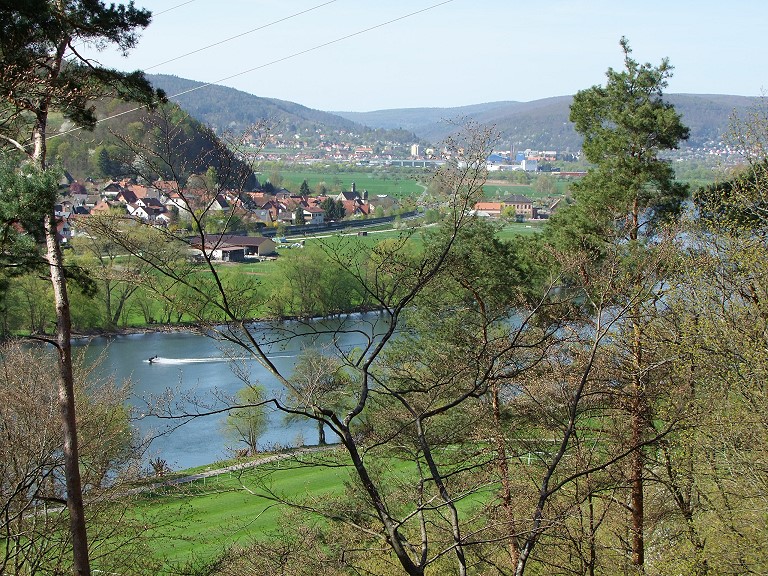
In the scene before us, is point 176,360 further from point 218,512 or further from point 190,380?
point 218,512

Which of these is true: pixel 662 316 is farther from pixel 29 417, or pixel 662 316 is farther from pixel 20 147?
pixel 29 417

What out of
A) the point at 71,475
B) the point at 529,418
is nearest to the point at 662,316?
the point at 529,418

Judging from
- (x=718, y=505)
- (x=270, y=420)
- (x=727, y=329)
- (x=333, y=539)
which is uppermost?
(x=727, y=329)

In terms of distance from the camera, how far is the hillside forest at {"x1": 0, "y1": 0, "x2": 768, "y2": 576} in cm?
336

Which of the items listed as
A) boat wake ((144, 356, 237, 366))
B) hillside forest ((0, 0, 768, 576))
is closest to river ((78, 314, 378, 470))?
boat wake ((144, 356, 237, 366))

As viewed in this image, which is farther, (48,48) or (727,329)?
(727,329)

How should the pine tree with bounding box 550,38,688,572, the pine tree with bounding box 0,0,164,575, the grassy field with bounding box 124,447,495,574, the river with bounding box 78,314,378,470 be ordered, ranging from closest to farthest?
the pine tree with bounding box 0,0,164,575, the grassy field with bounding box 124,447,495,574, the pine tree with bounding box 550,38,688,572, the river with bounding box 78,314,378,470

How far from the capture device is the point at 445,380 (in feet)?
13.2

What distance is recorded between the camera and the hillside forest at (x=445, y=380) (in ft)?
11.0

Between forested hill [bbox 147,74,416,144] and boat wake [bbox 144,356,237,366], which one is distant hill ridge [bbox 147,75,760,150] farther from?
boat wake [bbox 144,356,237,366]

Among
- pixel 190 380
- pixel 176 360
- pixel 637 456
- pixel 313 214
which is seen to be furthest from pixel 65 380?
pixel 313 214

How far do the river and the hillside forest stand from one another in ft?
15.1

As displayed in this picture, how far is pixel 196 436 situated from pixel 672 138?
926 cm

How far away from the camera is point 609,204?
9.07 meters
